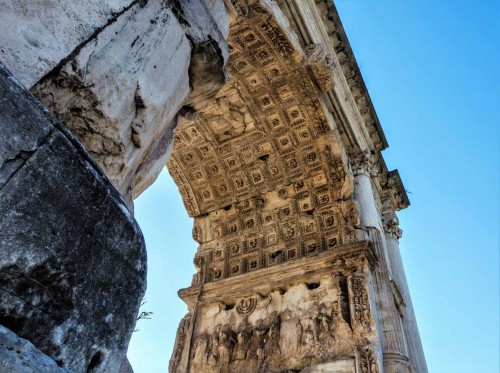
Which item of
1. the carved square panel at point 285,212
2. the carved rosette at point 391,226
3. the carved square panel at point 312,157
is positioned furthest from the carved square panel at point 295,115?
the carved rosette at point 391,226

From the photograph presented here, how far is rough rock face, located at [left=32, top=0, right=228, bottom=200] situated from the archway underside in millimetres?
3327

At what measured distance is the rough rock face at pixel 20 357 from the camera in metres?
0.99

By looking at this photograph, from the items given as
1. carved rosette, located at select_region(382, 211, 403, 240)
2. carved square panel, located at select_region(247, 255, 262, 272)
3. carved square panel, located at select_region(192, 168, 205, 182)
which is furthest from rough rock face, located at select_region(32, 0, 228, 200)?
carved rosette, located at select_region(382, 211, 403, 240)

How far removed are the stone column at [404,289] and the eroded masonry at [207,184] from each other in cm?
4

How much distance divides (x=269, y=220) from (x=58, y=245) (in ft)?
24.5

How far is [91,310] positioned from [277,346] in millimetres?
5788

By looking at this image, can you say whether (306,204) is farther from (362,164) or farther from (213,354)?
(213,354)

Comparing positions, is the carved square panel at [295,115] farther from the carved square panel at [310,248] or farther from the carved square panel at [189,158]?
the carved square panel at [310,248]

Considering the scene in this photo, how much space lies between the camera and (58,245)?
1225mm

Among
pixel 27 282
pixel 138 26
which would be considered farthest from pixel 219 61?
pixel 27 282

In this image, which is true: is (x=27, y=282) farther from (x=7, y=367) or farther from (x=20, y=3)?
(x=20, y=3)

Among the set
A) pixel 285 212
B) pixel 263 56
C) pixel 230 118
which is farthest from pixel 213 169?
pixel 263 56

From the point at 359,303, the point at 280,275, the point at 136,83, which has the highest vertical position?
the point at 280,275

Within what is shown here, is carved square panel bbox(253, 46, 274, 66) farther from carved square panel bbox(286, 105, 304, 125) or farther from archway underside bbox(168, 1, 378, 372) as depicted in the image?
carved square panel bbox(286, 105, 304, 125)
